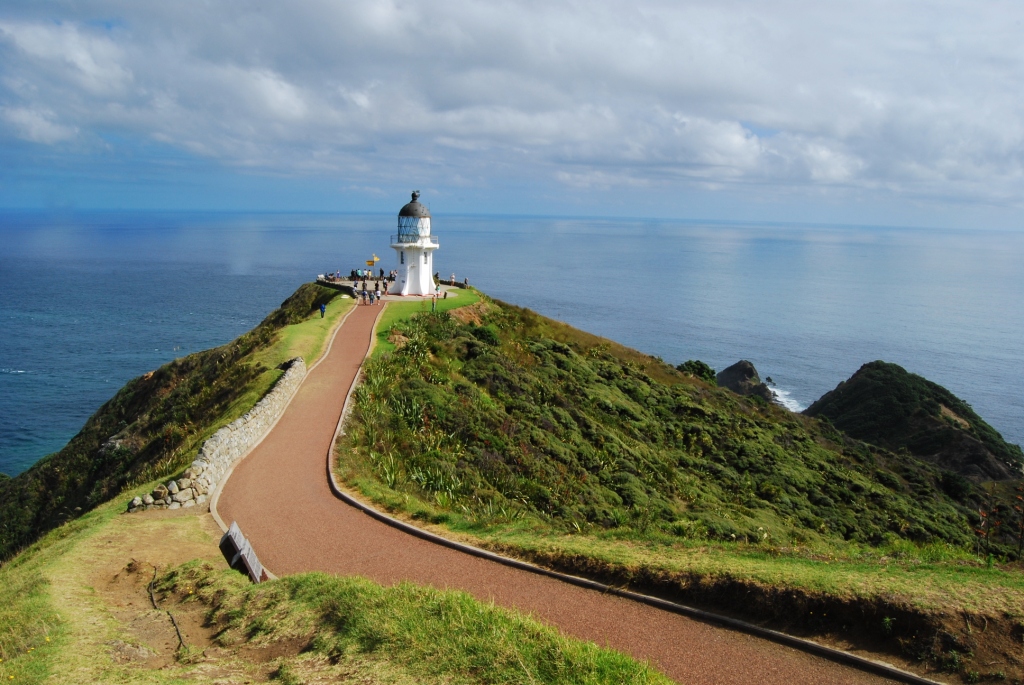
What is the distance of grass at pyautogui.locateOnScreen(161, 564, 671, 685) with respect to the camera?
25.8 ft

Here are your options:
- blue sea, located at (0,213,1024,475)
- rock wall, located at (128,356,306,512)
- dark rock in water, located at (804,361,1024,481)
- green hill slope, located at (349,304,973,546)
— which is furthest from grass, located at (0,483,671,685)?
dark rock in water, located at (804,361,1024,481)

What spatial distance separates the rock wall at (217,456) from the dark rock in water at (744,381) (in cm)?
4806

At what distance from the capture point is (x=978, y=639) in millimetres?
8727

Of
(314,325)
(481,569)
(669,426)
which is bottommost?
(669,426)

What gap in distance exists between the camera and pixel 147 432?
2492cm

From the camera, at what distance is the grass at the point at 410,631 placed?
7867 mm

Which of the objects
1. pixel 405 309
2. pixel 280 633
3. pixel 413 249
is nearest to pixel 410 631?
pixel 280 633

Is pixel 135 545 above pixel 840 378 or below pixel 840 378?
above

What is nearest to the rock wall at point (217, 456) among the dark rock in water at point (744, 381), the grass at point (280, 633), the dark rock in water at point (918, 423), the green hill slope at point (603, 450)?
the green hill slope at point (603, 450)

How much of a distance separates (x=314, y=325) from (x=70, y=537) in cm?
1862

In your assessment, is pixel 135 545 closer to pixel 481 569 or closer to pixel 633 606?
pixel 481 569

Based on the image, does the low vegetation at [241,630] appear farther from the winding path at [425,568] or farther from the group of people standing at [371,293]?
the group of people standing at [371,293]

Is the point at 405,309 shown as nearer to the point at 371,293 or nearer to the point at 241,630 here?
the point at 371,293

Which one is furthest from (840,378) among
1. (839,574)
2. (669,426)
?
(839,574)
